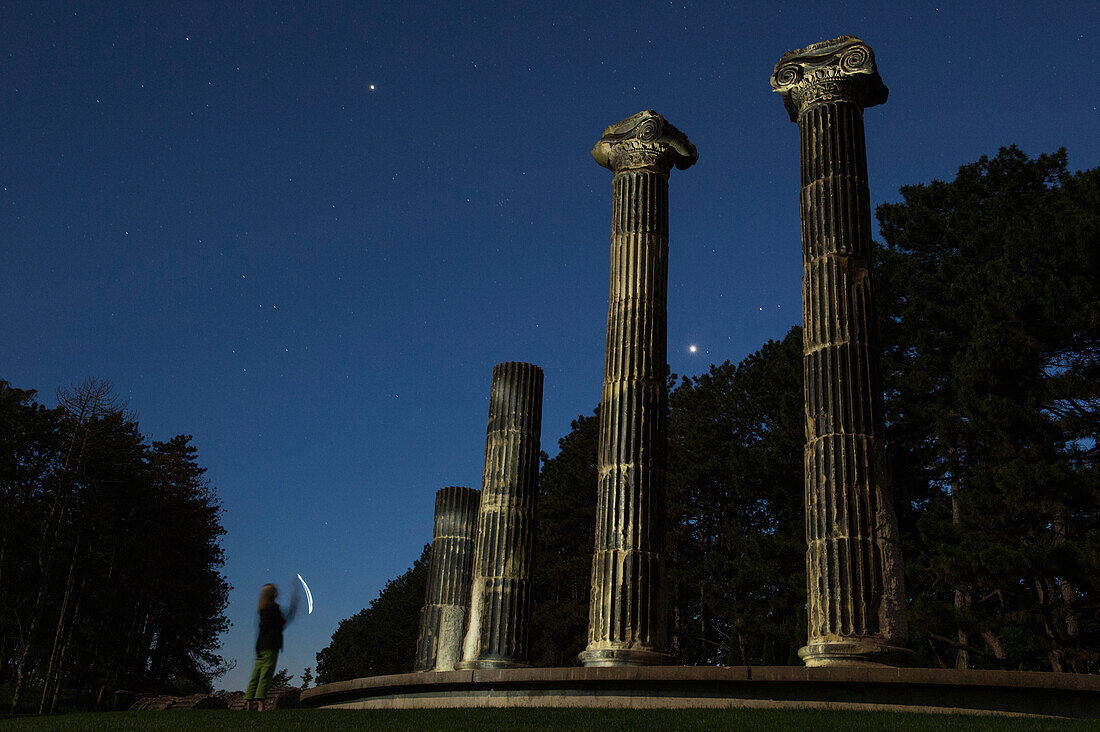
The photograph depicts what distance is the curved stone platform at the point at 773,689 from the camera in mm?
11766

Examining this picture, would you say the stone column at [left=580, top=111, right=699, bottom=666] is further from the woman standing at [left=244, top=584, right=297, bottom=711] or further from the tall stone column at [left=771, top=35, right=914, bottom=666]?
the woman standing at [left=244, top=584, right=297, bottom=711]

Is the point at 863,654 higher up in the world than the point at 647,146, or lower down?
lower down

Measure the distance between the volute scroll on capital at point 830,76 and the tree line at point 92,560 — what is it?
31273 mm

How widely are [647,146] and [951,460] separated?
520 inches

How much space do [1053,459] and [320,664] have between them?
114383 mm

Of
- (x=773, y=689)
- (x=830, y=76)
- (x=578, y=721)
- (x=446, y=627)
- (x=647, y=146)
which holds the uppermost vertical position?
(x=647, y=146)

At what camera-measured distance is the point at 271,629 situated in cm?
1313

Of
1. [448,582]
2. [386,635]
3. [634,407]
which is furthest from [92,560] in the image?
[386,635]

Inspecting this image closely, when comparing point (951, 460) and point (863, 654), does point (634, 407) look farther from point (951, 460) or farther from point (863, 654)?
point (951, 460)

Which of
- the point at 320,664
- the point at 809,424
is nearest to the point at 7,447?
the point at 809,424

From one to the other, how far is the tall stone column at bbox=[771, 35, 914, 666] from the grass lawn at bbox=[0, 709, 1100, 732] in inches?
78.0

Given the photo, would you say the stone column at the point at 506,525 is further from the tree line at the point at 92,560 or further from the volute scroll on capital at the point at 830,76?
the tree line at the point at 92,560

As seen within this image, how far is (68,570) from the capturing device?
4050 centimetres

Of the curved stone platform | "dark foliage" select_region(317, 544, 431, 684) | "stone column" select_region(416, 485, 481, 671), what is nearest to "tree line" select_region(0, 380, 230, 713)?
"stone column" select_region(416, 485, 481, 671)
